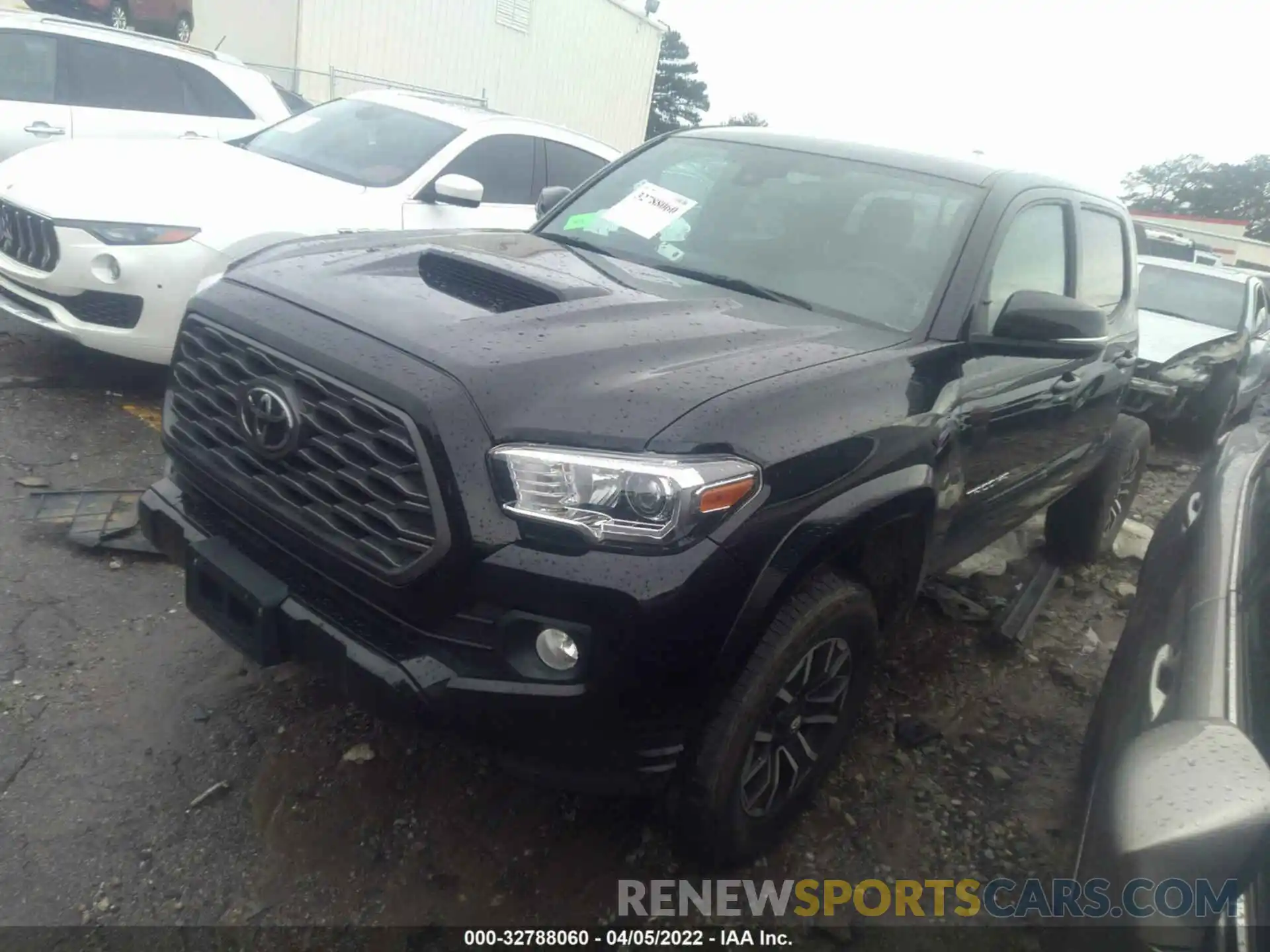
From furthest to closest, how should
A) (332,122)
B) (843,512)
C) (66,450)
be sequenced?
(332,122) < (66,450) < (843,512)

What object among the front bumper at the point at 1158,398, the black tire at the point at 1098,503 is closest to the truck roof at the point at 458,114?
the black tire at the point at 1098,503

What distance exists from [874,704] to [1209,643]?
1600mm

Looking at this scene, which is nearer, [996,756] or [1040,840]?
[1040,840]

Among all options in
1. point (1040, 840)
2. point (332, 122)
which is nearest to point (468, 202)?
point (332, 122)

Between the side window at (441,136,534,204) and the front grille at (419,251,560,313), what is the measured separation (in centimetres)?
310

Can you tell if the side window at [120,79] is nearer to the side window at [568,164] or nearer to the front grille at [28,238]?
the front grille at [28,238]

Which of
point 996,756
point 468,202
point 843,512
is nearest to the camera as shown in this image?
point 843,512

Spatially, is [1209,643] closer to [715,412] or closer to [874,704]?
[715,412]

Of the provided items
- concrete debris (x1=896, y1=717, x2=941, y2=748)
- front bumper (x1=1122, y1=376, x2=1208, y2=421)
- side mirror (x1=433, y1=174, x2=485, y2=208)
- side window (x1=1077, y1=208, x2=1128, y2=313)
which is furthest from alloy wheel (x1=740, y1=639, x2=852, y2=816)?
front bumper (x1=1122, y1=376, x2=1208, y2=421)

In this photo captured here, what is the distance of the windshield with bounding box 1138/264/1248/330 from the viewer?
8922 mm

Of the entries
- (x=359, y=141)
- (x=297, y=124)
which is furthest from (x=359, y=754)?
(x=297, y=124)

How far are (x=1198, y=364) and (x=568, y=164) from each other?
17.9 ft

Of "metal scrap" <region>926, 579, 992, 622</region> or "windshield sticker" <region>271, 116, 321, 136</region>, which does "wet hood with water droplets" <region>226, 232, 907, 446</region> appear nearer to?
"metal scrap" <region>926, 579, 992, 622</region>

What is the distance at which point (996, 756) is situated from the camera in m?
3.34
